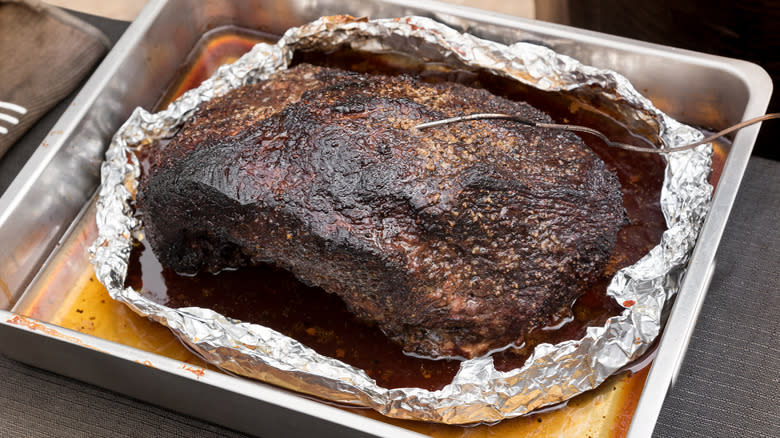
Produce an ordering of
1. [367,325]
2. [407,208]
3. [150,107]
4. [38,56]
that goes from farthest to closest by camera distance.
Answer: [38,56], [150,107], [367,325], [407,208]

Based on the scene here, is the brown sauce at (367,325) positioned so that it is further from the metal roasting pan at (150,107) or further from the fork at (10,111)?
the fork at (10,111)

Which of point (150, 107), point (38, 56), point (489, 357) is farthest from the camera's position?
point (38, 56)

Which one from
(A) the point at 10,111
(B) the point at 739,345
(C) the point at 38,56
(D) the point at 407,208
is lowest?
(B) the point at 739,345

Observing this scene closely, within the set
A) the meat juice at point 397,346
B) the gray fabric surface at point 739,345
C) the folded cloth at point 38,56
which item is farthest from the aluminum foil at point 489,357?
the folded cloth at point 38,56

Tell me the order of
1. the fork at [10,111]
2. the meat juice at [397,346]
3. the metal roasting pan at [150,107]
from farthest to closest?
the fork at [10,111] < the meat juice at [397,346] < the metal roasting pan at [150,107]

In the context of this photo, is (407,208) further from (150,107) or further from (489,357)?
(150,107)

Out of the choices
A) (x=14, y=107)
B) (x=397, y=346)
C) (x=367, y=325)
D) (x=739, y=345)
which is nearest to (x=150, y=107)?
(x=14, y=107)

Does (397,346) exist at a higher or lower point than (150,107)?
lower

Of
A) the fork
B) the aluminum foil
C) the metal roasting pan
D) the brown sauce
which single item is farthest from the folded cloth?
the brown sauce

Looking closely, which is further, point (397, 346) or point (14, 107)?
point (14, 107)
